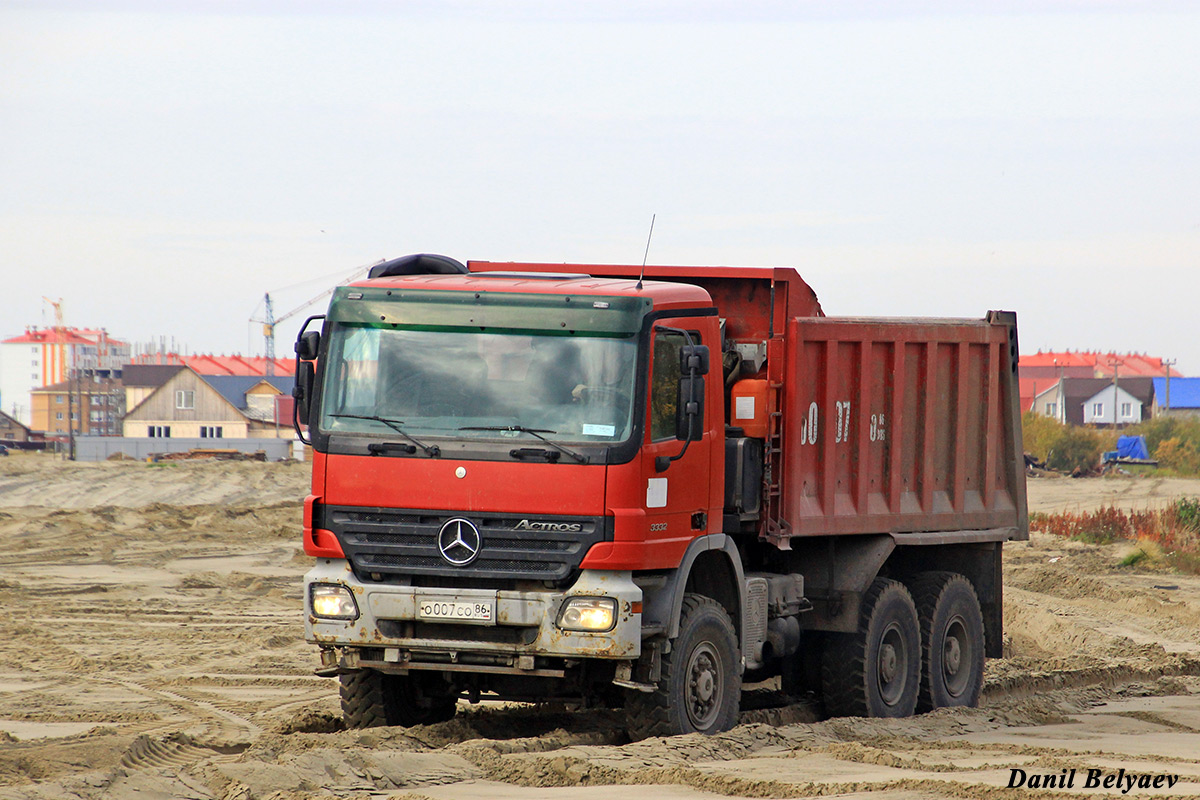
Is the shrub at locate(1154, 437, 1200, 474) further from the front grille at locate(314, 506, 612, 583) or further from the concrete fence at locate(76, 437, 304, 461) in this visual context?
the front grille at locate(314, 506, 612, 583)

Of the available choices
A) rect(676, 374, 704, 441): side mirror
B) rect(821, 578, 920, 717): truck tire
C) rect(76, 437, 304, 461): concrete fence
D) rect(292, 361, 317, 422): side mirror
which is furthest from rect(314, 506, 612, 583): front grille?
rect(76, 437, 304, 461): concrete fence

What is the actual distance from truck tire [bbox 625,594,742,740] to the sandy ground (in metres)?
0.24

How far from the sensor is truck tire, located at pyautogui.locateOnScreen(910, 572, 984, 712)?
1166 cm

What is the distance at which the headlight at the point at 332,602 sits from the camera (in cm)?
850

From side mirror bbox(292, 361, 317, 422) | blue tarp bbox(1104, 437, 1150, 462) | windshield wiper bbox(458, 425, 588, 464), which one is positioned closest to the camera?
windshield wiper bbox(458, 425, 588, 464)

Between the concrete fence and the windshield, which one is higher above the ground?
the windshield

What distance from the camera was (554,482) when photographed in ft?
26.8

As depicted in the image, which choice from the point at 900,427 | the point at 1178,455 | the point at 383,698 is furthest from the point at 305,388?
the point at 1178,455

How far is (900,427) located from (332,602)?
15.4 feet

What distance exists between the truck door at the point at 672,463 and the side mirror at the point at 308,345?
1.99m

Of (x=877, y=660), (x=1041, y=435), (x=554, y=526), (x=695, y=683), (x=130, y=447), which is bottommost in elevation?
(x=877, y=660)

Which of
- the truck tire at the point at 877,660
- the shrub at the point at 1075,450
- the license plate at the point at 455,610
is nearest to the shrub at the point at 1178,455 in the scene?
the shrub at the point at 1075,450

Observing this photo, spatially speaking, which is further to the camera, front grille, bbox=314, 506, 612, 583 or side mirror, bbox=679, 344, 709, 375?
side mirror, bbox=679, 344, 709, 375

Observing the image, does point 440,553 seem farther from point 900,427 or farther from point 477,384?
point 900,427
